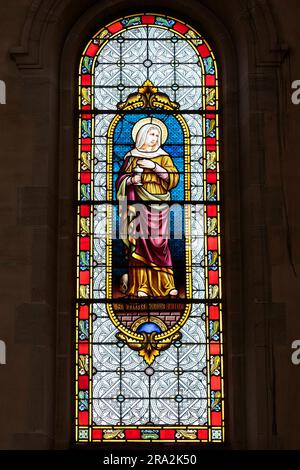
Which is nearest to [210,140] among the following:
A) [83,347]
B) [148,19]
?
[148,19]

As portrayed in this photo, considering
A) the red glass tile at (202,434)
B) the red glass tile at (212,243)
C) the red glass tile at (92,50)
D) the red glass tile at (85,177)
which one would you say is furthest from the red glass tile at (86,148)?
the red glass tile at (202,434)

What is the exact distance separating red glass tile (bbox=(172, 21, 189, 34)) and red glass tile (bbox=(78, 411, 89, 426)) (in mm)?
4577

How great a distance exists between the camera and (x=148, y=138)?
50.0ft

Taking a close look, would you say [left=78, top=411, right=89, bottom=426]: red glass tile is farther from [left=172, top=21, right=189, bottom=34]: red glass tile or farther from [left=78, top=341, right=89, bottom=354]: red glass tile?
[left=172, top=21, right=189, bottom=34]: red glass tile

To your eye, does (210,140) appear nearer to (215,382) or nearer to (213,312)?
(213,312)

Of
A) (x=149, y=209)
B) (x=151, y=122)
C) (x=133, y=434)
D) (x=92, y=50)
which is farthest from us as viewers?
(x=92, y=50)

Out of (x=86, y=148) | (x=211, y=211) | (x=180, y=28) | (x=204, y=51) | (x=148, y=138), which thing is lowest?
(x=211, y=211)

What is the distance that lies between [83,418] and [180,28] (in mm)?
4680

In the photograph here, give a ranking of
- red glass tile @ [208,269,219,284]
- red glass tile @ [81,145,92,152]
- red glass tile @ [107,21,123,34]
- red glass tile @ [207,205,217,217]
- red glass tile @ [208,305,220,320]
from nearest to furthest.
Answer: red glass tile @ [208,305,220,320], red glass tile @ [208,269,219,284], red glass tile @ [207,205,217,217], red glass tile @ [81,145,92,152], red glass tile @ [107,21,123,34]

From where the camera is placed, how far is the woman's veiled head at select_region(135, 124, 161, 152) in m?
15.2

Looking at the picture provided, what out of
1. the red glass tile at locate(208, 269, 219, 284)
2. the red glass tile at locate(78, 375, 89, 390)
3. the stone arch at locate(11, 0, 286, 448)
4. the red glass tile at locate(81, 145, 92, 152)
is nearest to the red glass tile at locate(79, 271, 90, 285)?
the stone arch at locate(11, 0, 286, 448)
